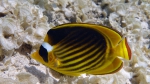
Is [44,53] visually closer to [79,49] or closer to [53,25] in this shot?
[79,49]

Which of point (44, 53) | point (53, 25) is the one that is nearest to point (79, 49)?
point (44, 53)

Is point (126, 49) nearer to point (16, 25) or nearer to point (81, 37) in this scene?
point (81, 37)

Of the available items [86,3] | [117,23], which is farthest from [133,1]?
[86,3]

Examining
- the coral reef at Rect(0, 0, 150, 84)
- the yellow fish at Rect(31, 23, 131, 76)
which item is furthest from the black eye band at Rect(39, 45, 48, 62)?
the coral reef at Rect(0, 0, 150, 84)

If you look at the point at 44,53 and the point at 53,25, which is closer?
the point at 44,53

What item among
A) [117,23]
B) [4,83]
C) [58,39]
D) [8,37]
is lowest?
[4,83]

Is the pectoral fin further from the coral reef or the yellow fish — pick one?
the coral reef
